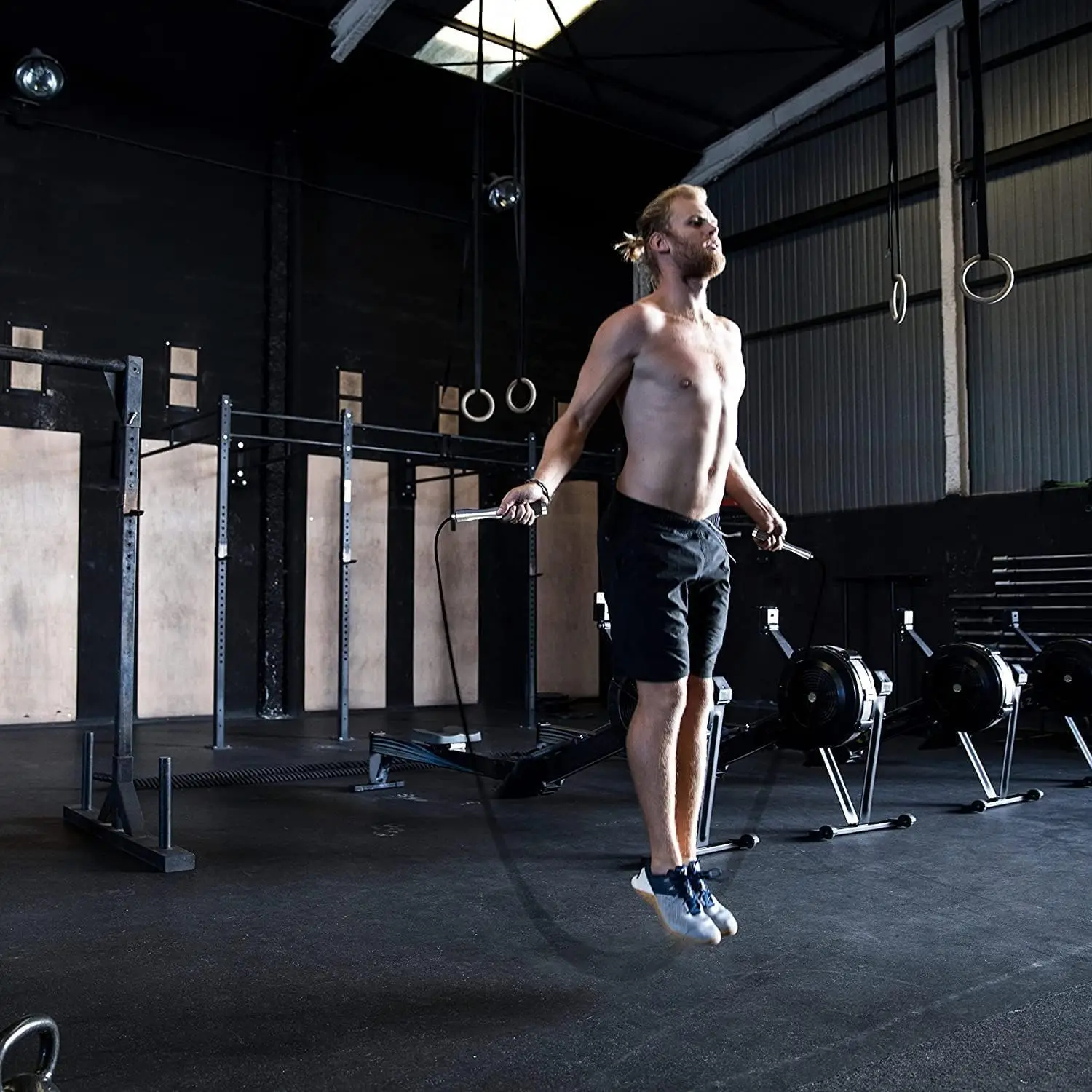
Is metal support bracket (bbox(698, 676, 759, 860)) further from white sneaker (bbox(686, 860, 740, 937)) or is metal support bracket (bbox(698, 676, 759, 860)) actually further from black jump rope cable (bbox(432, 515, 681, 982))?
white sneaker (bbox(686, 860, 740, 937))

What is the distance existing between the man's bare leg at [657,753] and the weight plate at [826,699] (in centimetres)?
178

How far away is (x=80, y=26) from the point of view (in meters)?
6.94

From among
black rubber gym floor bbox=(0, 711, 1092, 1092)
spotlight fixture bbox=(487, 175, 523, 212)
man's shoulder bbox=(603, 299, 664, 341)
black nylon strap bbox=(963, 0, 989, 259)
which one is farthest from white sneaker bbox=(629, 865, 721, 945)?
spotlight fixture bbox=(487, 175, 523, 212)

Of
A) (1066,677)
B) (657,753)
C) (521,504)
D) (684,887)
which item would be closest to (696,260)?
(521,504)

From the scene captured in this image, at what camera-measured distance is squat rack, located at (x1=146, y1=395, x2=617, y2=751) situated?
6.04 metres

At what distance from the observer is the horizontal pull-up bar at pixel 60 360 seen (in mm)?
3246

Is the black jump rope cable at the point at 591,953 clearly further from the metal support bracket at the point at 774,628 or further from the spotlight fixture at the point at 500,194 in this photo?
the spotlight fixture at the point at 500,194

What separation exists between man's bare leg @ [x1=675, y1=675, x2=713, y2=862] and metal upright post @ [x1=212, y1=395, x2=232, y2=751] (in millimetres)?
4172

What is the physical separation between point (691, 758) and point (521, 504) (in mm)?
662

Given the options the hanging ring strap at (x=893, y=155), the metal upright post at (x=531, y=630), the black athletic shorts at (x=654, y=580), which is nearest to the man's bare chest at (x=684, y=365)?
the black athletic shorts at (x=654, y=580)

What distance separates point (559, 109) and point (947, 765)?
5721mm

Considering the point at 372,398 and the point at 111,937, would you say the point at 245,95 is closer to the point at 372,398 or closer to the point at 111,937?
the point at 372,398

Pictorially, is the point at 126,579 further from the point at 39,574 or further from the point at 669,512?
the point at 39,574

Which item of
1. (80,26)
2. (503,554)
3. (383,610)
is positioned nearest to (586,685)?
(503,554)
